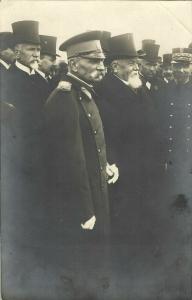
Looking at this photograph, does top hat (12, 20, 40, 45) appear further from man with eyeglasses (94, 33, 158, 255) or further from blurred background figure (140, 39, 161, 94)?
blurred background figure (140, 39, 161, 94)

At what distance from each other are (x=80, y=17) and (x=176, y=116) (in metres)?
0.62

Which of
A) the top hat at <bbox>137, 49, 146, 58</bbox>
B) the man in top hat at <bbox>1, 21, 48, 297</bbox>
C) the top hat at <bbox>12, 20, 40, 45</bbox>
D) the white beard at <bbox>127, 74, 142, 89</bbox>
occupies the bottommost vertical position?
the man in top hat at <bbox>1, 21, 48, 297</bbox>

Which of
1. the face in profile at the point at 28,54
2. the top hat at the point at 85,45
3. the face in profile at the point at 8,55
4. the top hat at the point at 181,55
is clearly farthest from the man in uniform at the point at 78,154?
the top hat at the point at 181,55

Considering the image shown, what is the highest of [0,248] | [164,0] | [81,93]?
[164,0]

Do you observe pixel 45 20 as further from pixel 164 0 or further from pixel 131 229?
pixel 131 229

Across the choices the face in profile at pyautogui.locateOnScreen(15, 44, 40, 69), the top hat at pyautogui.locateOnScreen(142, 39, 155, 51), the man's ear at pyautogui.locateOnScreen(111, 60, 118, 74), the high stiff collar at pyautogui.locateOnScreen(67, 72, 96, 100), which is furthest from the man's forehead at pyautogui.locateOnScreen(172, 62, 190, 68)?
the face in profile at pyautogui.locateOnScreen(15, 44, 40, 69)

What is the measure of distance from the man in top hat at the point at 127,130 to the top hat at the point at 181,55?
180 millimetres

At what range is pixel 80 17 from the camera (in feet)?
6.12

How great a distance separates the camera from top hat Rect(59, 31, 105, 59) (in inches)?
73.8

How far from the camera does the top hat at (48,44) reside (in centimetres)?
187

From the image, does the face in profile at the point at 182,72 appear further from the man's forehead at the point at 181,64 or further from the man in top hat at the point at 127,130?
the man in top hat at the point at 127,130

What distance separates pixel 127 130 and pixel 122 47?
376 millimetres

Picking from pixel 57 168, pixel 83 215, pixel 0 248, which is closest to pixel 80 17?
pixel 57 168

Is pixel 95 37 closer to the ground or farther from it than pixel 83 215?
farther from it
